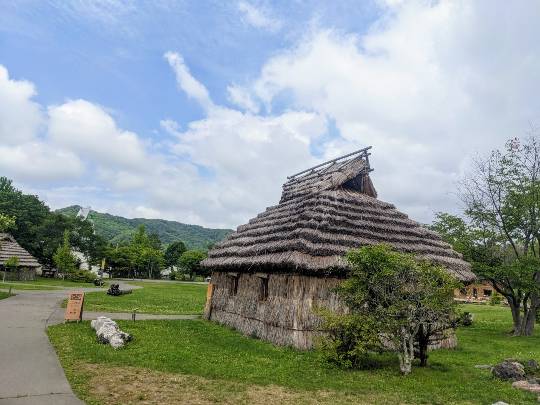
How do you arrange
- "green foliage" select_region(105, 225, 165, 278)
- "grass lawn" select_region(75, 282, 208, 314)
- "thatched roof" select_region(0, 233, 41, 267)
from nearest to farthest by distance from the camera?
"grass lawn" select_region(75, 282, 208, 314), "thatched roof" select_region(0, 233, 41, 267), "green foliage" select_region(105, 225, 165, 278)

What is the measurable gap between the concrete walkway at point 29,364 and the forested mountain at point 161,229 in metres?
126

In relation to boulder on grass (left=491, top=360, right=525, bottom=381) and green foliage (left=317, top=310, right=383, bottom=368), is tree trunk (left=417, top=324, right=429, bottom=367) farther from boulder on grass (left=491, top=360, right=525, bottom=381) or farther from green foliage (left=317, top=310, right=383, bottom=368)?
boulder on grass (left=491, top=360, right=525, bottom=381)

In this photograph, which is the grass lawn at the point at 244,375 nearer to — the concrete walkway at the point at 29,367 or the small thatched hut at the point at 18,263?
the concrete walkway at the point at 29,367

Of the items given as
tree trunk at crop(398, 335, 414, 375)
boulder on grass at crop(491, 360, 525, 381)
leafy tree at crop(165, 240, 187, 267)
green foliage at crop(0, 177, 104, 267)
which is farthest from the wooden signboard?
leafy tree at crop(165, 240, 187, 267)

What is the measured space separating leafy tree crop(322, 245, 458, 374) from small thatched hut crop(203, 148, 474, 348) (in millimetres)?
2225

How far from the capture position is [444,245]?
19.8 meters

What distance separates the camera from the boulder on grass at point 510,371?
1120 centimetres

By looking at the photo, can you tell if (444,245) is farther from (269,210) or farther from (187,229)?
(187,229)

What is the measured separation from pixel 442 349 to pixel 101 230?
452 ft

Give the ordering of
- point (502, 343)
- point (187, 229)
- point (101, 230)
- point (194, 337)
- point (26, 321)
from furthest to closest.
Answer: point (187, 229), point (101, 230), point (502, 343), point (26, 321), point (194, 337)

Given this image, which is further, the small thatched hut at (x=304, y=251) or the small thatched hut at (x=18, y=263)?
the small thatched hut at (x=18, y=263)

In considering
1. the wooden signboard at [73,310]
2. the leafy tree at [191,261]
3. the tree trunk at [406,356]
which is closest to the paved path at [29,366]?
the wooden signboard at [73,310]

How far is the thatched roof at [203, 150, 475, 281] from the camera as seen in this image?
14891mm

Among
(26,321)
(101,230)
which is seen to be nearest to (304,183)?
(26,321)
